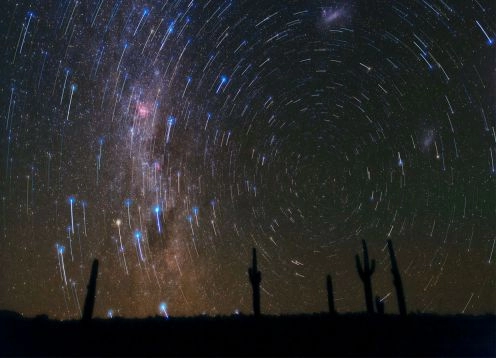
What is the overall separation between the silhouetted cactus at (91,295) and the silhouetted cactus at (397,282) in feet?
39.7

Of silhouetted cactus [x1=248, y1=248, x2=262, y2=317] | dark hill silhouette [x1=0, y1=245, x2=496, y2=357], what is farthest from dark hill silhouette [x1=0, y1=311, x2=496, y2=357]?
silhouetted cactus [x1=248, y1=248, x2=262, y2=317]

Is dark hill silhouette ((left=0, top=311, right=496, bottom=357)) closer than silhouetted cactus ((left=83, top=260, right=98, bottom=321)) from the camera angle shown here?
Yes

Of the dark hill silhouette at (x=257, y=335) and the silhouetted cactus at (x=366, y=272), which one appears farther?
the silhouetted cactus at (x=366, y=272)

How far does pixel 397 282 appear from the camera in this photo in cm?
1675

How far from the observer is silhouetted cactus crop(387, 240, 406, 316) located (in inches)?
626

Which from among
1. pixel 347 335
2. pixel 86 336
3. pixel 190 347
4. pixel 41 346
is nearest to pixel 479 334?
pixel 347 335

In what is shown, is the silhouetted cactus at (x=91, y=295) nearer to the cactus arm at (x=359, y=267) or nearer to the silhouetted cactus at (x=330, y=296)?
the silhouetted cactus at (x=330, y=296)

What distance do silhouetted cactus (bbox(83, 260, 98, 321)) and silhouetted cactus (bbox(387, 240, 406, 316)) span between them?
12111 millimetres

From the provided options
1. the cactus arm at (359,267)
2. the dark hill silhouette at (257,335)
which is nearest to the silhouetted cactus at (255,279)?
the dark hill silhouette at (257,335)

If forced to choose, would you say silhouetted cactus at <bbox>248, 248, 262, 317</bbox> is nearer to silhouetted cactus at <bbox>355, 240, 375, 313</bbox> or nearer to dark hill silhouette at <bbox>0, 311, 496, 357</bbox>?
dark hill silhouette at <bbox>0, 311, 496, 357</bbox>

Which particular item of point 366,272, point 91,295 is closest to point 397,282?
point 366,272

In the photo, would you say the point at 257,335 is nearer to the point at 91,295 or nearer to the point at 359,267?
the point at 91,295

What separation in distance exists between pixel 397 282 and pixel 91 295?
12535 millimetres

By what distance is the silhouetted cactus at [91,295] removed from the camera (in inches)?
588
